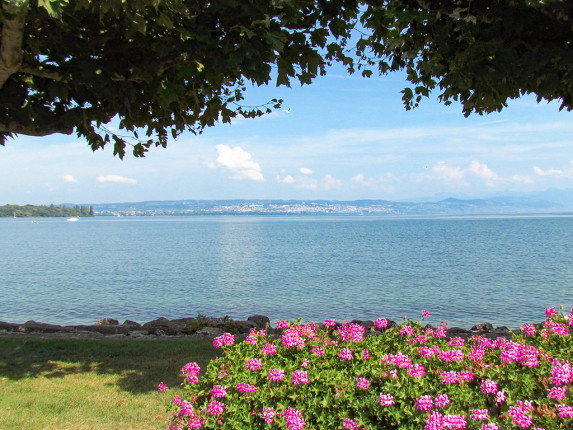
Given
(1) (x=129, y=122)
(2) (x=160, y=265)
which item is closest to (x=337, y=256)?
(2) (x=160, y=265)

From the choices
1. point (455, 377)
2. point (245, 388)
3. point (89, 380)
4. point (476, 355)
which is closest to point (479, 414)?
point (455, 377)

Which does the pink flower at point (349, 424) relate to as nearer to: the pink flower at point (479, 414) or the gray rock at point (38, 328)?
the pink flower at point (479, 414)

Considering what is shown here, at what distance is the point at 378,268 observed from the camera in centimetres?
4831

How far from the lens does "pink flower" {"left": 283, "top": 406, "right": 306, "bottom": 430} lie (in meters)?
4.83

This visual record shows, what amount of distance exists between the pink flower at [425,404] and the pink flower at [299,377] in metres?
1.17

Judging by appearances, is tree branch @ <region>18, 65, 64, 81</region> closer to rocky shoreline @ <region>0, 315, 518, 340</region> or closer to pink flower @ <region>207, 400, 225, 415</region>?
pink flower @ <region>207, 400, 225, 415</region>

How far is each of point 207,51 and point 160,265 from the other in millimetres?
49587

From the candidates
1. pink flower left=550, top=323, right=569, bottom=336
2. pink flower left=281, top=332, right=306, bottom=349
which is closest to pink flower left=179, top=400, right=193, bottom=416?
pink flower left=281, top=332, right=306, bottom=349

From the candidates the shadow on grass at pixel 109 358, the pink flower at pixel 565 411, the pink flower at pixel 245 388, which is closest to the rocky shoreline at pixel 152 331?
the shadow on grass at pixel 109 358

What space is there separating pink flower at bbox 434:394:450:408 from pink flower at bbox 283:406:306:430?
1.33 m

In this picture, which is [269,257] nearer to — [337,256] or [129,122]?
[337,256]

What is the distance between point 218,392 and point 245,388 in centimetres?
31

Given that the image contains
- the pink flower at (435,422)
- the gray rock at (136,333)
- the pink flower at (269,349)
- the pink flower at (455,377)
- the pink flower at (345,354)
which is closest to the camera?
the pink flower at (435,422)

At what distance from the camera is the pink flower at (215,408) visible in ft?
16.7
